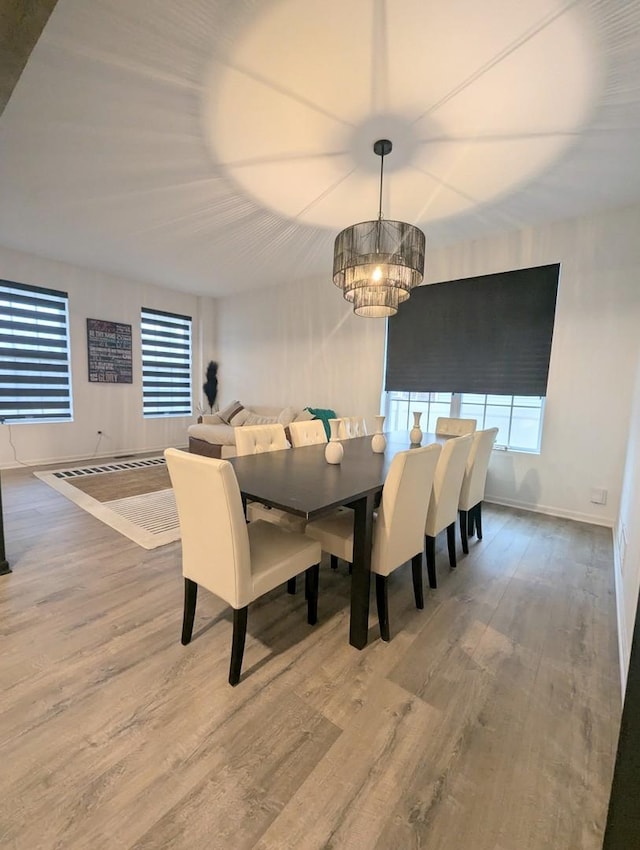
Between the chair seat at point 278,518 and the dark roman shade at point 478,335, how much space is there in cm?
276

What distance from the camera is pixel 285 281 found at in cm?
547

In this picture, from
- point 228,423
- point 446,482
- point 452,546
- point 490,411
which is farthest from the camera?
point 228,423

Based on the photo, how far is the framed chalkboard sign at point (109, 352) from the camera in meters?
5.22

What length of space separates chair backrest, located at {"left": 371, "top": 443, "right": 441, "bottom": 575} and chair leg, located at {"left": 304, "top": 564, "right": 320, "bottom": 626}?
301mm

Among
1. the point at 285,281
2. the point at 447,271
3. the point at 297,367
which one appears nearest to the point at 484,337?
the point at 447,271

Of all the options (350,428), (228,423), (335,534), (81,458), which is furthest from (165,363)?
(335,534)

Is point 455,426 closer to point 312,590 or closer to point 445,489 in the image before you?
point 445,489

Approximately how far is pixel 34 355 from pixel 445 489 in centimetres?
556

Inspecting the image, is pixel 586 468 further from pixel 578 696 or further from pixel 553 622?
pixel 578 696

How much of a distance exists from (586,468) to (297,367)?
12.8 feet

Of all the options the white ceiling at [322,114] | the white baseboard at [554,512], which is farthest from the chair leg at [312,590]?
the white baseboard at [554,512]

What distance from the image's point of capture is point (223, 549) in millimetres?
1384

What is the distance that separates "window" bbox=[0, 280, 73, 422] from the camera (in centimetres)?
454

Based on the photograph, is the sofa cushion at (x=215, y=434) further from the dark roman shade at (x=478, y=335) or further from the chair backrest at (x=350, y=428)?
the dark roman shade at (x=478, y=335)
